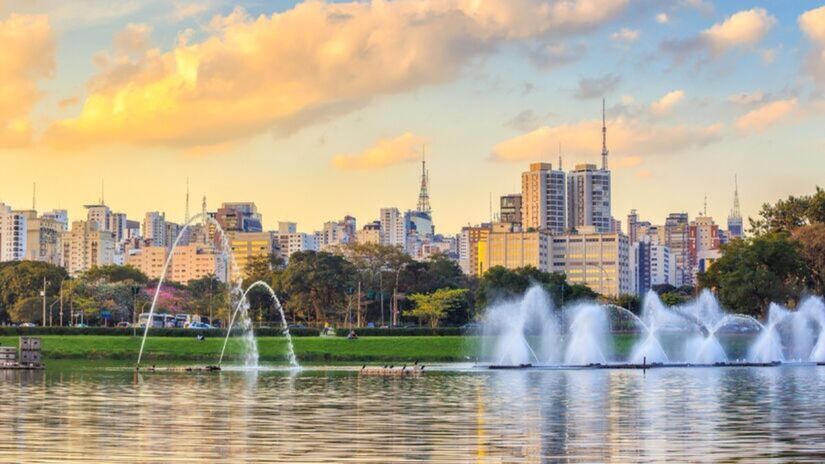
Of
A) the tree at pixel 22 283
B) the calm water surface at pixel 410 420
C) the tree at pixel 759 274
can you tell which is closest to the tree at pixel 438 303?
the tree at pixel 22 283

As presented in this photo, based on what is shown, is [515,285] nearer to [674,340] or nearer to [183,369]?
[674,340]

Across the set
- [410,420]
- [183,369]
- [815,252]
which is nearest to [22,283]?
[815,252]

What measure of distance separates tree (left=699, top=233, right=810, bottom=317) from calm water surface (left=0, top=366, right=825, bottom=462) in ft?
148

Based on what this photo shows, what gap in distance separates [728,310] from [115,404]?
75292 millimetres

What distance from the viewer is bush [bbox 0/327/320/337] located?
110 meters

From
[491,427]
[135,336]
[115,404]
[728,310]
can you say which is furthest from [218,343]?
[491,427]

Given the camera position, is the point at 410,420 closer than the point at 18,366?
Yes

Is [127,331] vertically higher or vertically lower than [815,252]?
lower

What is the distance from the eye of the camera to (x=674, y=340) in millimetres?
108500

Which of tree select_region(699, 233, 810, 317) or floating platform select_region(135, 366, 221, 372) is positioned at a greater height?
tree select_region(699, 233, 810, 317)

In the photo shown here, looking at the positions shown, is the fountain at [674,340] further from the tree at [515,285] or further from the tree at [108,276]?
the tree at [108,276]

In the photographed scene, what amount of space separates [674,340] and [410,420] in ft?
233

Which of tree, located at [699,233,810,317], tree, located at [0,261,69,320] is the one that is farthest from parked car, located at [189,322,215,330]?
tree, located at [699,233,810,317]

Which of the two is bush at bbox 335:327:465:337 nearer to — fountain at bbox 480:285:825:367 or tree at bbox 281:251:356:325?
fountain at bbox 480:285:825:367
